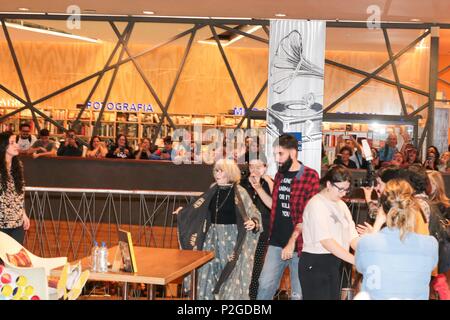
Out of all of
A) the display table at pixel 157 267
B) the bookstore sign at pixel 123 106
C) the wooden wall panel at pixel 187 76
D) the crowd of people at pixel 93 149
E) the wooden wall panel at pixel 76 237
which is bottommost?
the wooden wall panel at pixel 76 237

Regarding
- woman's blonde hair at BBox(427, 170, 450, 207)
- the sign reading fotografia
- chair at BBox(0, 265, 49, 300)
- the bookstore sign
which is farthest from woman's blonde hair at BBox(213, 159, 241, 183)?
the bookstore sign

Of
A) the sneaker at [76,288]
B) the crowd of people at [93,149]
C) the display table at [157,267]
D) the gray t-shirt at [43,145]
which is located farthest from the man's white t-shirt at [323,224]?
the gray t-shirt at [43,145]

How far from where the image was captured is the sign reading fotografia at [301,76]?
1430cm

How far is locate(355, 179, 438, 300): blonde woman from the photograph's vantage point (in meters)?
4.52

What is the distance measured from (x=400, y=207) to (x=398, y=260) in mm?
347

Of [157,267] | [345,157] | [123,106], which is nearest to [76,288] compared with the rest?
[157,267]

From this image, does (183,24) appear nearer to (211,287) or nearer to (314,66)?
(314,66)

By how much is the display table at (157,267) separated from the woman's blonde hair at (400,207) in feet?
5.38

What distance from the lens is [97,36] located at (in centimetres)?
1659

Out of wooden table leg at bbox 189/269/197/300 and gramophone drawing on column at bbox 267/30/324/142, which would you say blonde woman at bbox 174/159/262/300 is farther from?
gramophone drawing on column at bbox 267/30/324/142

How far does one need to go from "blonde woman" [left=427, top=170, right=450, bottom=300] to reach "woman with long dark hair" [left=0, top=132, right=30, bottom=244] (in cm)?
386

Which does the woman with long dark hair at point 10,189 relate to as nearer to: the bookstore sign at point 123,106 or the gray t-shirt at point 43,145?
the gray t-shirt at point 43,145

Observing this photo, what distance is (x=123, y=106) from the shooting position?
16.8 meters
